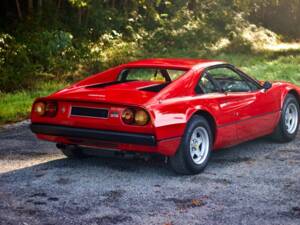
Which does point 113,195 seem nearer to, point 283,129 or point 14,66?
point 283,129

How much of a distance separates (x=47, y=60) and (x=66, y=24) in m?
4.68

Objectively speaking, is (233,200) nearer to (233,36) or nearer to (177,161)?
(177,161)

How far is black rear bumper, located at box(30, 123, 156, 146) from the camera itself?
6.30 m

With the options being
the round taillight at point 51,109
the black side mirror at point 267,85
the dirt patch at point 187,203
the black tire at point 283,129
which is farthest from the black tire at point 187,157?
the black tire at point 283,129

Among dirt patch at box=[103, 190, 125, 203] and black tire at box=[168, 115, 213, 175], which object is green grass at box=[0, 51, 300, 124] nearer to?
black tire at box=[168, 115, 213, 175]

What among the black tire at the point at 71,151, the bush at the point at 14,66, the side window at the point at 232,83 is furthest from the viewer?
the bush at the point at 14,66

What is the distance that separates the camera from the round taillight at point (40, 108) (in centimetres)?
695

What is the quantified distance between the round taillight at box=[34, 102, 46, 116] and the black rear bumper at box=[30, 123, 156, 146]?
0.13 meters

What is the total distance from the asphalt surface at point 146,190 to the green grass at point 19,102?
2.77m

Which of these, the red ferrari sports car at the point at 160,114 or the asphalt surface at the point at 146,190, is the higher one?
the red ferrari sports car at the point at 160,114

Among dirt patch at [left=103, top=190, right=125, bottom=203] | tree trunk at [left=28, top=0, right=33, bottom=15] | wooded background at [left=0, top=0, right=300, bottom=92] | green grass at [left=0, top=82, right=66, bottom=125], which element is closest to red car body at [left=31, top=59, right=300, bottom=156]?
dirt patch at [left=103, top=190, right=125, bottom=203]

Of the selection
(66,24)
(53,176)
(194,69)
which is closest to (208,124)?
(194,69)

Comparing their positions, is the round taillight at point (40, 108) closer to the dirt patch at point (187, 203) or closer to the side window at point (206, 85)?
the side window at point (206, 85)

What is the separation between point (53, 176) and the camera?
6672 millimetres
